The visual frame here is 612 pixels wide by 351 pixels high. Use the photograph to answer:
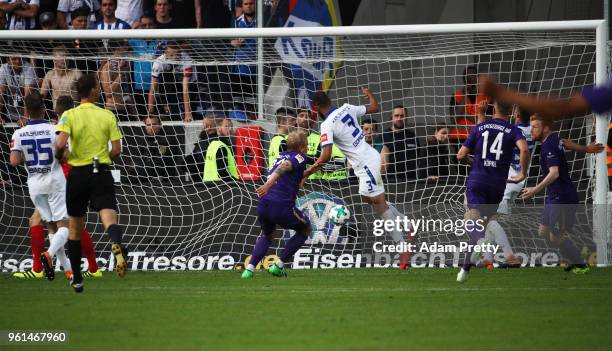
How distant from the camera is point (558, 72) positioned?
1692 centimetres

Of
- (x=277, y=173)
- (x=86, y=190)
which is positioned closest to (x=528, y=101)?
(x=86, y=190)

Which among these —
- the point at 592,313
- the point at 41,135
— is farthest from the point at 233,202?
the point at 592,313

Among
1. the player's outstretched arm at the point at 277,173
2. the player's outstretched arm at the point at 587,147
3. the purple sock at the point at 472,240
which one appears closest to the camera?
the purple sock at the point at 472,240

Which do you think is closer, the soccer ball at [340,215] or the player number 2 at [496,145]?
the player number 2 at [496,145]

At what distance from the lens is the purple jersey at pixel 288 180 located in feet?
43.5

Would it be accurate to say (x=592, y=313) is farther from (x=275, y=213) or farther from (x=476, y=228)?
(x=275, y=213)

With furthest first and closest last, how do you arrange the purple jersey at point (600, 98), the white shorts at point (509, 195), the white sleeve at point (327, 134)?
the white shorts at point (509, 195) < the white sleeve at point (327, 134) < the purple jersey at point (600, 98)

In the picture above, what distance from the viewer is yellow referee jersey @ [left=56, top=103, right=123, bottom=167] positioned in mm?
10555

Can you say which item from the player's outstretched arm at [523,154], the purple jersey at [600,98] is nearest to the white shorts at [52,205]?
the player's outstretched arm at [523,154]

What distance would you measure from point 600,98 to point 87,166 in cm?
559

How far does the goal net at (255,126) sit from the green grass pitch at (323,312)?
2679 millimetres

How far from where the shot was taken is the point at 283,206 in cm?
1319

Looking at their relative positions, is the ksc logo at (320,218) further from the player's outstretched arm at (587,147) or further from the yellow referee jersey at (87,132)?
the yellow referee jersey at (87,132)

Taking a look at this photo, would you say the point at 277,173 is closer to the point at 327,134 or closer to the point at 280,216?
the point at 280,216
